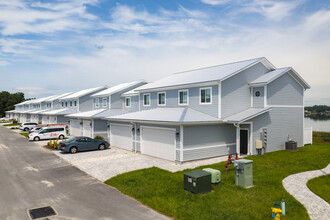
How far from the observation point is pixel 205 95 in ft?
67.3

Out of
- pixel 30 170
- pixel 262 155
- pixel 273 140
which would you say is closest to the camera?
pixel 30 170

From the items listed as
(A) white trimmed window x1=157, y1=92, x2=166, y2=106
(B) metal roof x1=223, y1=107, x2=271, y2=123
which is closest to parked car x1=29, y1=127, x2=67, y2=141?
(A) white trimmed window x1=157, y1=92, x2=166, y2=106

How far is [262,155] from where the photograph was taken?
63.3ft

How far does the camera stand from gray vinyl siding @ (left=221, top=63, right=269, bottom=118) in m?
19.6

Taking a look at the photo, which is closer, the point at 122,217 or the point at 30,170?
the point at 122,217

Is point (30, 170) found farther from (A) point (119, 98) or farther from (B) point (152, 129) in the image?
A: (A) point (119, 98)

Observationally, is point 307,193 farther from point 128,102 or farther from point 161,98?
point 128,102

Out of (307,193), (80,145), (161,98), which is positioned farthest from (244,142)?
(80,145)

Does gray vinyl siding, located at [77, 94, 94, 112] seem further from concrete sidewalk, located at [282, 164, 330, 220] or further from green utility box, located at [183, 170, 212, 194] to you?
concrete sidewalk, located at [282, 164, 330, 220]

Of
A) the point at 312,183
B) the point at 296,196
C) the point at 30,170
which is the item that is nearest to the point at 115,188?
the point at 30,170

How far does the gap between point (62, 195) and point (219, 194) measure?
735cm

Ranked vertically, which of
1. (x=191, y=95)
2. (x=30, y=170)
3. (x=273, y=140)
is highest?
(x=191, y=95)

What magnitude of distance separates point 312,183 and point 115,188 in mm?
10367

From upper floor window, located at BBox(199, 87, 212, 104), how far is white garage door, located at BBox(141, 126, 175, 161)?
4.62 m
